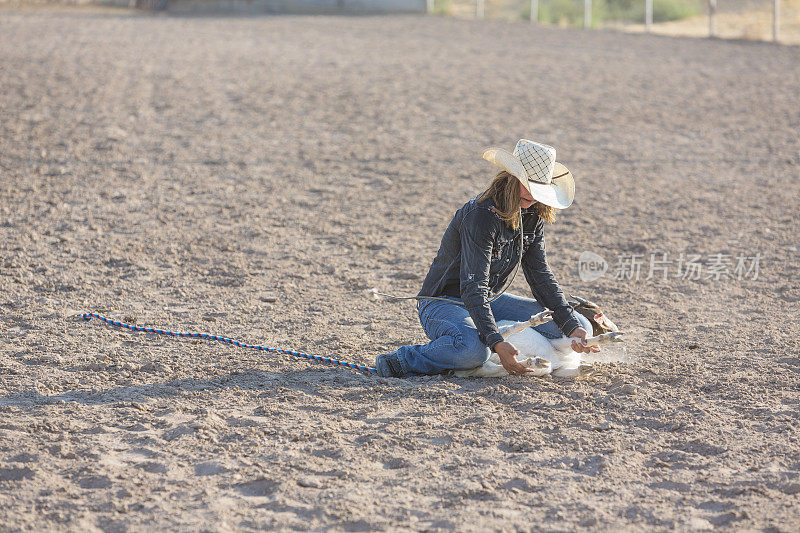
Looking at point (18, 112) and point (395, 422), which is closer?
point (395, 422)

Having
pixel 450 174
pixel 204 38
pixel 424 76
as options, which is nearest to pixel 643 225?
pixel 450 174

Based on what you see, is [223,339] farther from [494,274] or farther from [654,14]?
[654,14]

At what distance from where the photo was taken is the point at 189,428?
13.4 ft

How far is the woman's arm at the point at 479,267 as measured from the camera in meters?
4.38

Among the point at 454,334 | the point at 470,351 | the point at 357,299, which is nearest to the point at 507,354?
the point at 470,351

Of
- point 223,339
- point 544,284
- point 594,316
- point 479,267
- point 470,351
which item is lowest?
point 223,339

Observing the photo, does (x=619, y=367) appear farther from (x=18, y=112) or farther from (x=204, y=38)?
(x=204, y=38)

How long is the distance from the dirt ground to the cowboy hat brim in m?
0.95

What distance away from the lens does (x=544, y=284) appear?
4684 mm

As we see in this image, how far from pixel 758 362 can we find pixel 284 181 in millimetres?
5041

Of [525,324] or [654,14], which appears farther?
[654,14]

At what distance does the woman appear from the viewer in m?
4.34

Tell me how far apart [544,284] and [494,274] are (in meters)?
0.27

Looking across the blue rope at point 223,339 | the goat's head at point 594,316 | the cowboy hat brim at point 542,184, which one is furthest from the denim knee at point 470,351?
the cowboy hat brim at point 542,184
